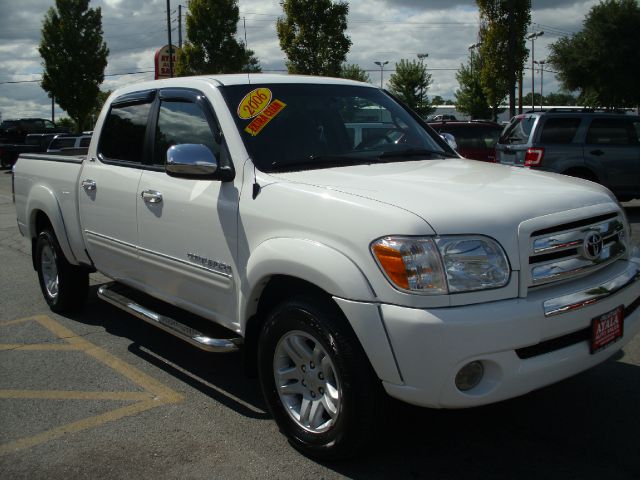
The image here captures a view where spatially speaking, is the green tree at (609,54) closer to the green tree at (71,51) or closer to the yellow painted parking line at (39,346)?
the green tree at (71,51)

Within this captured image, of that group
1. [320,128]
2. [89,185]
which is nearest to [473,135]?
[89,185]

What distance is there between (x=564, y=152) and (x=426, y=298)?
948 cm

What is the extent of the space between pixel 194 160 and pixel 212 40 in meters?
26.2

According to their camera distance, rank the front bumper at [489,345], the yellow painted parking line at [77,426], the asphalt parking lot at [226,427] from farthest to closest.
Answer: the yellow painted parking line at [77,426] → the asphalt parking lot at [226,427] → the front bumper at [489,345]

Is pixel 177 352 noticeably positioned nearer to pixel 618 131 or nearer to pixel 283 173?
pixel 283 173

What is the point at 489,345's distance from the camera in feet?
9.23

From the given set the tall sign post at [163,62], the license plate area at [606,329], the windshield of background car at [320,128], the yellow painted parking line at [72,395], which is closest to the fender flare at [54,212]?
the yellow painted parking line at [72,395]

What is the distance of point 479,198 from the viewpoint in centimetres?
312

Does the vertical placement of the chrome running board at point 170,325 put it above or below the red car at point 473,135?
below

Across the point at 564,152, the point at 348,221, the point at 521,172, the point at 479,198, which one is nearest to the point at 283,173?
the point at 348,221

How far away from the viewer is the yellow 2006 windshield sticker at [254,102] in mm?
4016

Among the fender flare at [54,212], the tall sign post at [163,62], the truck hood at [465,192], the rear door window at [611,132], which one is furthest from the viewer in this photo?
the tall sign post at [163,62]

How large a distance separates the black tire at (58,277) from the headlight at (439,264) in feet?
12.8

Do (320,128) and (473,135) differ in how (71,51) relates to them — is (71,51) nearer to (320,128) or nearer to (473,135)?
(473,135)
